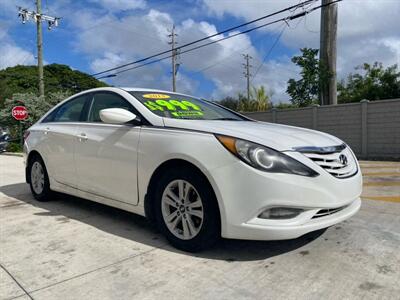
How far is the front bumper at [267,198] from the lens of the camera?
9.67 ft

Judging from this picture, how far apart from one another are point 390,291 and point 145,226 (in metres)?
2.43

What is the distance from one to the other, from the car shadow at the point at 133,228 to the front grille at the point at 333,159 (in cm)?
72

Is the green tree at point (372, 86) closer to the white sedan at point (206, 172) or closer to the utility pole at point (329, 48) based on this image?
the utility pole at point (329, 48)

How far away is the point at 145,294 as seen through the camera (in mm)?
2650

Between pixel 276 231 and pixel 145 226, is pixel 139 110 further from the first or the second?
pixel 276 231

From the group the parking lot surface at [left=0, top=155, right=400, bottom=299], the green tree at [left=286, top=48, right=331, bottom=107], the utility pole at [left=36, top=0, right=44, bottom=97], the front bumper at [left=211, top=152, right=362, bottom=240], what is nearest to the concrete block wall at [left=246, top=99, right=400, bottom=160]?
the green tree at [left=286, top=48, right=331, bottom=107]

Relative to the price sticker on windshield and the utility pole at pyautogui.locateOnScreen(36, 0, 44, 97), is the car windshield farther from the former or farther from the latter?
the utility pole at pyautogui.locateOnScreen(36, 0, 44, 97)

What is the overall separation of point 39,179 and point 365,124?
10593 mm

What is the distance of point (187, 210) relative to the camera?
3314 mm

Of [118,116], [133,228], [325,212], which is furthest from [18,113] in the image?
[325,212]

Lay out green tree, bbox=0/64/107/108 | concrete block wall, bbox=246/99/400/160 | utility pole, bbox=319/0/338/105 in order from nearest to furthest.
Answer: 1. concrete block wall, bbox=246/99/400/160
2. utility pole, bbox=319/0/338/105
3. green tree, bbox=0/64/107/108

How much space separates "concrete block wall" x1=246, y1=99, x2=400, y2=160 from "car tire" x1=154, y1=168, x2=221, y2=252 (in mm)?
10754

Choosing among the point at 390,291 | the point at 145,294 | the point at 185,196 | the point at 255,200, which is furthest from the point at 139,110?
the point at 390,291

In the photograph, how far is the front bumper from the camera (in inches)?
116
